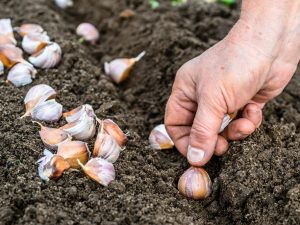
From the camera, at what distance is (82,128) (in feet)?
7.39

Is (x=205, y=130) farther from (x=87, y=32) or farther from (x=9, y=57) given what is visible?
(x=87, y=32)

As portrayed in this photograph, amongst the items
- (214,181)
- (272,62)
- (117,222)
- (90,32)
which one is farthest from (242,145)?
(90,32)

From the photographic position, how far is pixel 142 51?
3092mm

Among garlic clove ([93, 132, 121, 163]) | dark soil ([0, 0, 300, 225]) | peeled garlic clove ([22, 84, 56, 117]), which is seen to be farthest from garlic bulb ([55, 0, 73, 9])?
garlic clove ([93, 132, 121, 163])

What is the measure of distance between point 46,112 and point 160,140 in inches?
20.8

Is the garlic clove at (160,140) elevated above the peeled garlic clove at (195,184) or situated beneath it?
situated beneath

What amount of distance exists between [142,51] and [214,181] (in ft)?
3.80

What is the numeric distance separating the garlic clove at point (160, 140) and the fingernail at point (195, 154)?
27 centimetres

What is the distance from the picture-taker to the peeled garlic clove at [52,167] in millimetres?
2061

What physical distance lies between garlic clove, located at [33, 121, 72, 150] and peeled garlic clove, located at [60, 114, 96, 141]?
0.10ft

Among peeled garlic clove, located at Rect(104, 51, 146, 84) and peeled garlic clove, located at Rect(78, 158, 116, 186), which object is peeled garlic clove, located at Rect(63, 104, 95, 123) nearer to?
peeled garlic clove, located at Rect(78, 158, 116, 186)

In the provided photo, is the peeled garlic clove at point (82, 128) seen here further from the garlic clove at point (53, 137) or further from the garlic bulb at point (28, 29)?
the garlic bulb at point (28, 29)

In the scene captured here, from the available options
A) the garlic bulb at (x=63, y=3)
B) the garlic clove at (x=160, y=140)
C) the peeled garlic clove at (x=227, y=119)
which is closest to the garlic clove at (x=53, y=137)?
the garlic clove at (x=160, y=140)

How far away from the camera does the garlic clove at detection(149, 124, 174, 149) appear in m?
2.43
